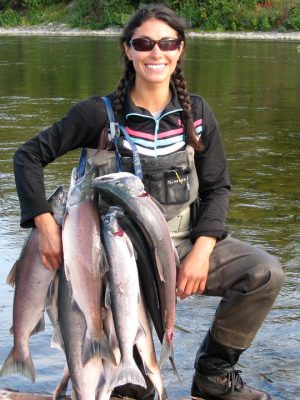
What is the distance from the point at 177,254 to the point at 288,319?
5.49 feet

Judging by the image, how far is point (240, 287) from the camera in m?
3.89

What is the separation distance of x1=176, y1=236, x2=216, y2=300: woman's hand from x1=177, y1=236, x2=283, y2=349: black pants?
87 mm

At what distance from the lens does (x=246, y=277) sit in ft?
12.7

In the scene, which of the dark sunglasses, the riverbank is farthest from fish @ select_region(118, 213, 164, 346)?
the riverbank

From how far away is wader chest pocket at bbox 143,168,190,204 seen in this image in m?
3.98

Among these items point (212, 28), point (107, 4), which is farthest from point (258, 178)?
point (107, 4)

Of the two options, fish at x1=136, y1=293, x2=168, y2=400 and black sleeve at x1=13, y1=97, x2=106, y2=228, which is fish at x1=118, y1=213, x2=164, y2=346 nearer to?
fish at x1=136, y1=293, x2=168, y2=400

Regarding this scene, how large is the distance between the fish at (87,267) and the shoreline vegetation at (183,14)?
48.4m

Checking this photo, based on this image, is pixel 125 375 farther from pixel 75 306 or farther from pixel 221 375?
pixel 221 375

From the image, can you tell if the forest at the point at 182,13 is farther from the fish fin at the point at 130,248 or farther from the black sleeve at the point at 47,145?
the fish fin at the point at 130,248

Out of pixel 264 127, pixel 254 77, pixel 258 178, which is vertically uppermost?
pixel 258 178

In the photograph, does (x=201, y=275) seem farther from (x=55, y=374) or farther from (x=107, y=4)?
(x=107, y=4)

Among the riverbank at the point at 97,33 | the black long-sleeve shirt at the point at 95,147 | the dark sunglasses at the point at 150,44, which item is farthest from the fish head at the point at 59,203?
the riverbank at the point at 97,33

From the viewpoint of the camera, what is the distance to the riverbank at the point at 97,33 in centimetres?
5197
